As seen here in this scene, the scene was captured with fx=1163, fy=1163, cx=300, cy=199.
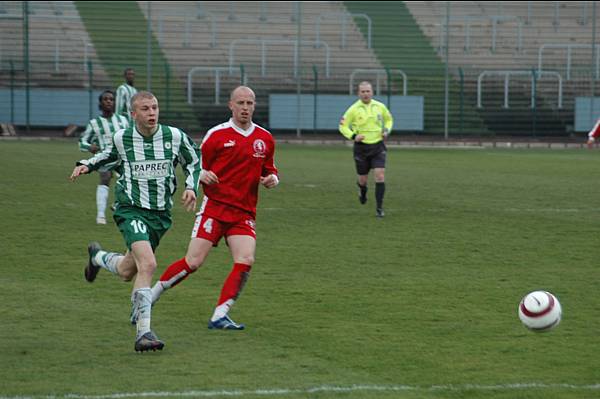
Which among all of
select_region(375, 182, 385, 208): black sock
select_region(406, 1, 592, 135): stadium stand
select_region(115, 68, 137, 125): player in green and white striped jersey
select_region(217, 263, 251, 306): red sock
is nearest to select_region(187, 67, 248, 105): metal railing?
select_region(406, 1, 592, 135): stadium stand

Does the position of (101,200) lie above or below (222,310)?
above

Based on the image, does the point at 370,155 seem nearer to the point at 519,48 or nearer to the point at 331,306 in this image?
the point at 331,306

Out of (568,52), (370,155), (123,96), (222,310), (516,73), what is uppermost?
(568,52)

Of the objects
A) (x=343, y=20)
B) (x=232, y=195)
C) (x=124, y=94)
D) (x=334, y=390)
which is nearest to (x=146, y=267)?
(x=232, y=195)

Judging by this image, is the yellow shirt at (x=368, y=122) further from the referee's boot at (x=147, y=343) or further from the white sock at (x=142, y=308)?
the referee's boot at (x=147, y=343)

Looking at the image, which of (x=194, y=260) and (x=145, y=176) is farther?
(x=194, y=260)

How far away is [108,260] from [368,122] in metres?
9.31

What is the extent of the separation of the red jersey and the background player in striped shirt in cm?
28

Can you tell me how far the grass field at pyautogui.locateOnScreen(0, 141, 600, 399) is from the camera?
6938 mm

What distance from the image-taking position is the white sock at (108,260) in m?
8.68

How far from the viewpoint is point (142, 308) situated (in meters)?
7.79

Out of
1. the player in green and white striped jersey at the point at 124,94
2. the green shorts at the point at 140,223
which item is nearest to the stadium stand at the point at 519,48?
the player in green and white striped jersey at the point at 124,94

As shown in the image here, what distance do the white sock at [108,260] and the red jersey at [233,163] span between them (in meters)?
0.83

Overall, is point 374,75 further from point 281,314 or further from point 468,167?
point 281,314
